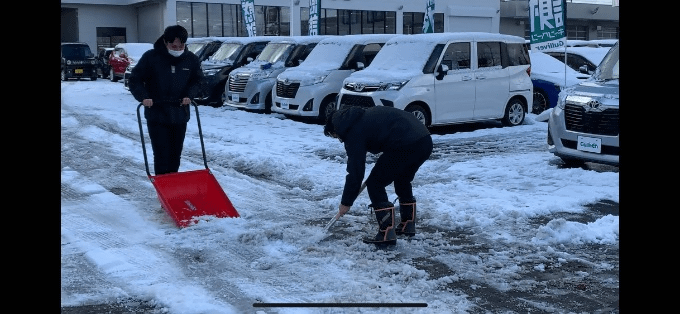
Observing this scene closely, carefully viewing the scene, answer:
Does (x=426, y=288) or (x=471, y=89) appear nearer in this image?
(x=426, y=288)

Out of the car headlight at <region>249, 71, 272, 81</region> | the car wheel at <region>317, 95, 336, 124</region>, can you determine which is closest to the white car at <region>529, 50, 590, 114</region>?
the car wheel at <region>317, 95, 336, 124</region>

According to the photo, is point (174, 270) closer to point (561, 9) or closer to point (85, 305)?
point (85, 305)

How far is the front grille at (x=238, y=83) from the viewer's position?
687 inches

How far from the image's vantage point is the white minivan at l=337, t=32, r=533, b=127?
1314 centimetres

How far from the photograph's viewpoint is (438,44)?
13.7 m

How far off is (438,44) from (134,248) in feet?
28.7

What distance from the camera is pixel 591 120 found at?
9.27 meters

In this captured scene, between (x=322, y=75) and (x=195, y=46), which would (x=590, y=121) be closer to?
(x=322, y=75)

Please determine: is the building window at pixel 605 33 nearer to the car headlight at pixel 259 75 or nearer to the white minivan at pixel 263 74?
the white minivan at pixel 263 74

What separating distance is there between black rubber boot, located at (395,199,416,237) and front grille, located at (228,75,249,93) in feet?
37.4

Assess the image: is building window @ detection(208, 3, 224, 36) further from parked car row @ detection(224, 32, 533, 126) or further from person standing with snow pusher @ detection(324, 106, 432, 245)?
person standing with snow pusher @ detection(324, 106, 432, 245)

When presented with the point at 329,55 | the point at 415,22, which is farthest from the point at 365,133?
the point at 415,22
